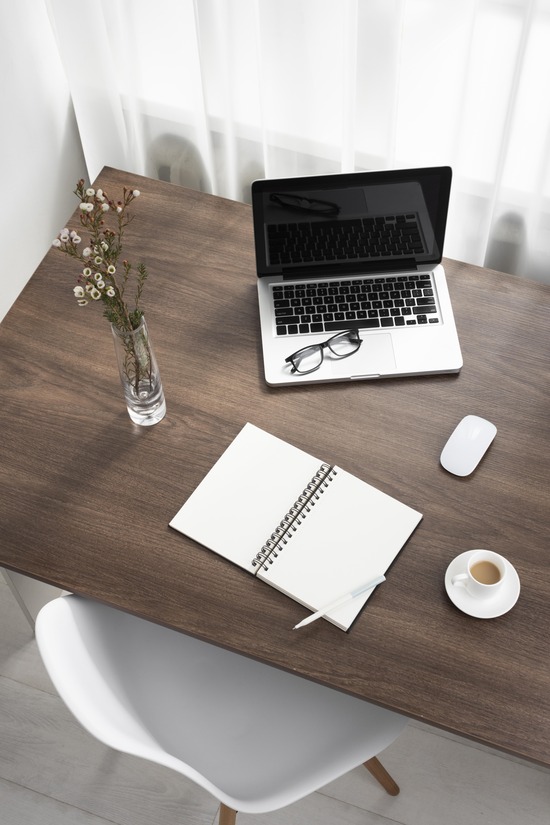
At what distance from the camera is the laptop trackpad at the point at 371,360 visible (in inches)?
53.9

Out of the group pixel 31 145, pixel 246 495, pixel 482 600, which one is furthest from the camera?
pixel 31 145

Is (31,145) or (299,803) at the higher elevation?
(31,145)

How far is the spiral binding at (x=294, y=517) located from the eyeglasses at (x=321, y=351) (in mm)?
182

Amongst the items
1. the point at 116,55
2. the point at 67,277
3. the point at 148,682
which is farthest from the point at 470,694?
the point at 116,55

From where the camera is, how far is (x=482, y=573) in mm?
1166

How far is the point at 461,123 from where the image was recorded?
1.52 metres

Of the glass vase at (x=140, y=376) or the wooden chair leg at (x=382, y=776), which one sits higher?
the glass vase at (x=140, y=376)

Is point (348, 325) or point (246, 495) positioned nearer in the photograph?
point (246, 495)

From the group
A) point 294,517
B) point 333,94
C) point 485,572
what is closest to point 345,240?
point 333,94

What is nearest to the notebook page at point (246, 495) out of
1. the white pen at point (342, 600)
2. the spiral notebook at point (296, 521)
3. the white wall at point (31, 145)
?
the spiral notebook at point (296, 521)

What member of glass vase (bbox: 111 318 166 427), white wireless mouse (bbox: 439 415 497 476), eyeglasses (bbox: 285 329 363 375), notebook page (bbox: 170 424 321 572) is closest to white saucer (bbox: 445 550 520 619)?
white wireless mouse (bbox: 439 415 497 476)

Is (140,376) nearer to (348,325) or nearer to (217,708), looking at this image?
(348,325)

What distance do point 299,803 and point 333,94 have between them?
1.39 metres

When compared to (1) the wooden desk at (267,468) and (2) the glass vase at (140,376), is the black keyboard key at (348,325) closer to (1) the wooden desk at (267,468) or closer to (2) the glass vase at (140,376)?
(1) the wooden desk at (267,468)
